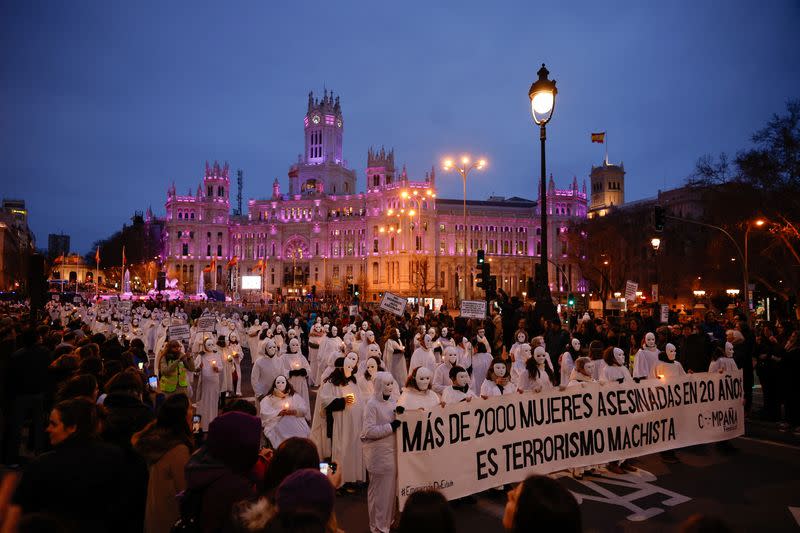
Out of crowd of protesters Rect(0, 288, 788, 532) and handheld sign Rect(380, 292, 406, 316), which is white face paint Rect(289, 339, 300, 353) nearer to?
crowd of protesters Rect(0, 288, 788, 532)

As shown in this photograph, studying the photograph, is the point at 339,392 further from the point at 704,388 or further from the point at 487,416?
the point at 704,388

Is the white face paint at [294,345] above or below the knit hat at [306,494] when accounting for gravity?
A: below

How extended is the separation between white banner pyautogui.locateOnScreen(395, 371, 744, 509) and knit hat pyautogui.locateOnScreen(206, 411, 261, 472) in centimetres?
291

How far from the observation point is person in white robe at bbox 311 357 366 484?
7.63m

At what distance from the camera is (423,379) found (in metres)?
6.75

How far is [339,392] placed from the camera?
769 cm

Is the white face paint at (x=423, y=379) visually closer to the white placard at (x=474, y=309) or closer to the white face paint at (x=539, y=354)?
the white face paint at (x=539, y=354)

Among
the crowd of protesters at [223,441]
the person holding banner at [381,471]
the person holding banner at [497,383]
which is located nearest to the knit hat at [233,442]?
the crowd of protesters at [223,441]

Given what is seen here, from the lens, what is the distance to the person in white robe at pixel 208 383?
11.1 metres

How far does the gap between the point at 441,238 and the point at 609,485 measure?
261 ft

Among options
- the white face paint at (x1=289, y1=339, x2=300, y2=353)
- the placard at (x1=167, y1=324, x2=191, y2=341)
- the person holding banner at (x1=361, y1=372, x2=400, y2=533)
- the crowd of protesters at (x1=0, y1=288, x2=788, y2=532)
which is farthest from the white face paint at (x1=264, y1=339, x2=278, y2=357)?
the person holding banner at (x1=361, y1=372, x2=400, y2=533)

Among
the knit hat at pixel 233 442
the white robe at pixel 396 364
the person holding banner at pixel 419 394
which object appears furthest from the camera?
the white robe at pixel 396 364

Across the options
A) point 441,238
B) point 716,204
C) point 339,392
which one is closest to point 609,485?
point 339,392

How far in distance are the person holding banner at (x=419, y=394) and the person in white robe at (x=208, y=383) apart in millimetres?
5709
